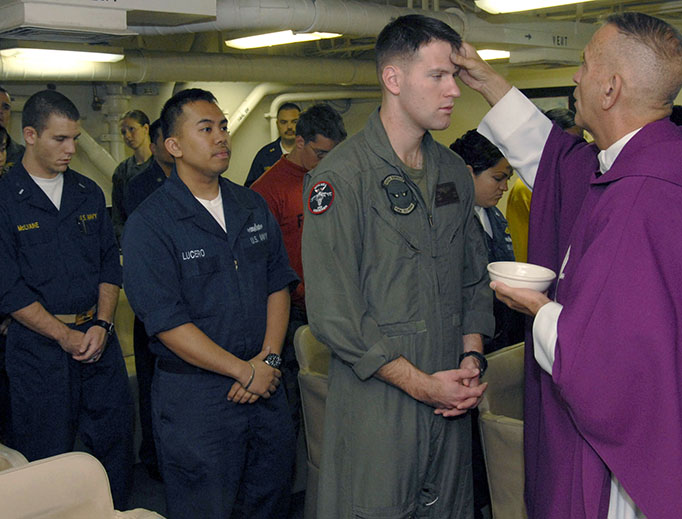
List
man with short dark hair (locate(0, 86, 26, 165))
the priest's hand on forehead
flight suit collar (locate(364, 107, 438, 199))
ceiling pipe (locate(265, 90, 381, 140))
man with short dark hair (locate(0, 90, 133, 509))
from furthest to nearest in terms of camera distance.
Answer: ceiling pipe (locate(265, 90, 381, 140)) < man with short dark hair (locate(0, 86, 26, 165)) < man with short dark hair (locate(0, 90, 133, 509)) < the priest's hand on forehead < flight suit collar (locate(364, 107, 438, 199))

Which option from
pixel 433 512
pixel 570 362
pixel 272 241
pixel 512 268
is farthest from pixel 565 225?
pixel 272 241

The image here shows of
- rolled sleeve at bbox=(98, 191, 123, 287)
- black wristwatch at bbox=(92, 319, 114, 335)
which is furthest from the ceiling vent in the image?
black wristwatch at bbox=(92, 319, 114, 335)

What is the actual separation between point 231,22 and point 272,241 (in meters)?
2.29

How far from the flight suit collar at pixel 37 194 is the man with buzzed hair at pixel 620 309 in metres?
2.05

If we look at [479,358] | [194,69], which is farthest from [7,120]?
[479,358]

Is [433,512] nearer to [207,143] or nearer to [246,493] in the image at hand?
[246,493]

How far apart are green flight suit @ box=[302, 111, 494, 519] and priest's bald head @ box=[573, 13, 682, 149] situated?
0.51 m

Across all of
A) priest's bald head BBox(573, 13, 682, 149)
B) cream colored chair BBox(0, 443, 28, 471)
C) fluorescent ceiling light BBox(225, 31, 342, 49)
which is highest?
fluorescent ceiling light BBox(225, 31, 342, 49)

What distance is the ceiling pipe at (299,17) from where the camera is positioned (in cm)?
433

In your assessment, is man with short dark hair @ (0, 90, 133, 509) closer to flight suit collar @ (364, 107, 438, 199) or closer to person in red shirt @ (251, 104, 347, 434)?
person in red shirt @ (251, 104, 347, 434)

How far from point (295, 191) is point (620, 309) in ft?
7.81

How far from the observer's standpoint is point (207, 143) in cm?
252

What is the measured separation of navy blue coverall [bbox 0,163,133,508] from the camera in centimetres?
293

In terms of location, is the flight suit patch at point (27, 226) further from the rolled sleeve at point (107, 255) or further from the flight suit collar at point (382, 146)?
the flight suit collar at point (382, 146)
